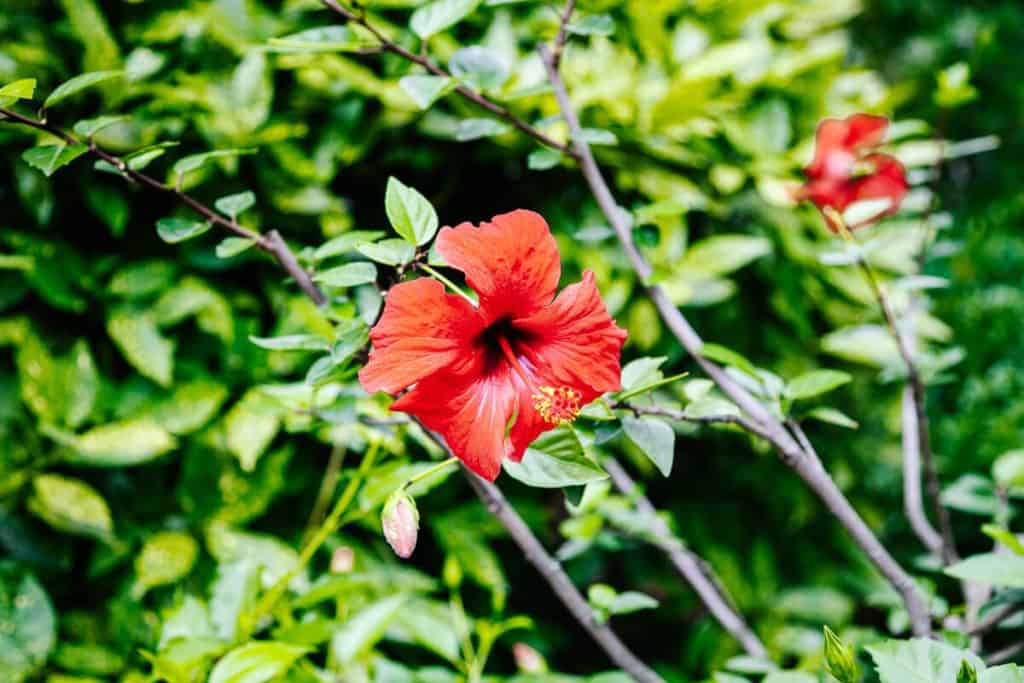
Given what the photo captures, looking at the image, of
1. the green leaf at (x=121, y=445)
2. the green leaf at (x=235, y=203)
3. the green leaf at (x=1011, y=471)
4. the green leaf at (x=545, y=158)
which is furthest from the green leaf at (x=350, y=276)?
the green leaf at (x=1011, y=471)

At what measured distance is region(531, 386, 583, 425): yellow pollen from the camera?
0.58 m

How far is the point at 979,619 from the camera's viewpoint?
849 millimetres

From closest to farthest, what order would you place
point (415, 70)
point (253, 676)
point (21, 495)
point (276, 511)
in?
point (253, 676) < point (415, 70) < point (21, 495) < point (276, 511)

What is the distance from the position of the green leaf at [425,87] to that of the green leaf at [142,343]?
2.06ft

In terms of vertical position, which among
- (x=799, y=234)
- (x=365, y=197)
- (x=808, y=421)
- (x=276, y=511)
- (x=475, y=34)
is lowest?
(x=808, y=421)

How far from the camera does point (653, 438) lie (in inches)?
24.4

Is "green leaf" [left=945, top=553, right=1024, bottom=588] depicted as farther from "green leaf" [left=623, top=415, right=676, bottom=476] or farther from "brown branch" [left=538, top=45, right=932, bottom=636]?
"green leaf" [left=623, top=415, right=676, bottom=476]

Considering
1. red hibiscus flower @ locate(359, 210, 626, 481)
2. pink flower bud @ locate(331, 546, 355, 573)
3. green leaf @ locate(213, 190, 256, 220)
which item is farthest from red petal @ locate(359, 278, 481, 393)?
pink flower bud @ locate(331, 546, 355, 573)

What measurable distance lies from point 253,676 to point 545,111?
944 mm

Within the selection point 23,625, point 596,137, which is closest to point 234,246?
point 596,137

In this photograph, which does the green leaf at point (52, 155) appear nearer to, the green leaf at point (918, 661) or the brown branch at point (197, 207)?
the brown branch at point (197, 207)

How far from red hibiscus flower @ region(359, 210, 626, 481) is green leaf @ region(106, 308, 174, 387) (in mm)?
672

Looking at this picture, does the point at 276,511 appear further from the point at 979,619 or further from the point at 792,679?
the point at 979,619

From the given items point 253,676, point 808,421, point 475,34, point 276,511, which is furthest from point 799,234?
point 253,676
